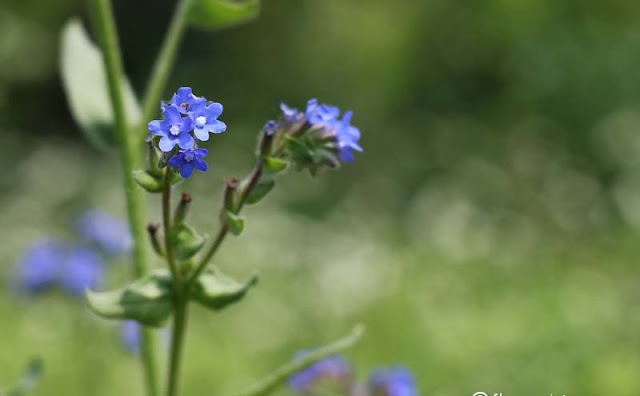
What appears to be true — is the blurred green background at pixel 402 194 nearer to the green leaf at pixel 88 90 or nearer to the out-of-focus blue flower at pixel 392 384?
the out-of-focus blue flower at pixel 392 384

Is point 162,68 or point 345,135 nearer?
point 345,135

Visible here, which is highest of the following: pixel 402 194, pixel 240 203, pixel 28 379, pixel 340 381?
pixel 402 194

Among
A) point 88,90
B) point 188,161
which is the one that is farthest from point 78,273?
point 188,161

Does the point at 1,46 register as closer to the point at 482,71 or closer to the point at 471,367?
the point at 482,71

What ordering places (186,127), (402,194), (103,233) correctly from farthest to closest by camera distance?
(402,194)
(103,233)
(186,127)

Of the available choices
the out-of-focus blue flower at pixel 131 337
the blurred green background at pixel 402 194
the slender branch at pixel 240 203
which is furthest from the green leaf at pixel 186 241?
the blurred green background at pixel 402 194

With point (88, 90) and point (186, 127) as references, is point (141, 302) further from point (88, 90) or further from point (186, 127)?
point (88, 90)

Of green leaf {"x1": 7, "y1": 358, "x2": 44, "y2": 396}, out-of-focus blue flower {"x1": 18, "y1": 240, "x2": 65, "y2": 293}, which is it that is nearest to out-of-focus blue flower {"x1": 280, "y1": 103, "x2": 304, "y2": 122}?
green leaf {"x1": 7, "y1": 358, "x2": 44, "y2": 396}

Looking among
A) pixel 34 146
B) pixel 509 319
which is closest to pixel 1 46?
pixel 34 146
